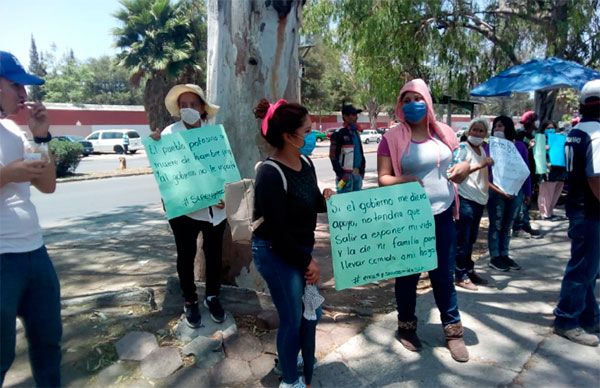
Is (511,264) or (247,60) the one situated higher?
(247,60)

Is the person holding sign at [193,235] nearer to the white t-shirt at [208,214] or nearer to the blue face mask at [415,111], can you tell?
the white t-shirt at [208,214]

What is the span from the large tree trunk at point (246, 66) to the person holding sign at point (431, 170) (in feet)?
3.68

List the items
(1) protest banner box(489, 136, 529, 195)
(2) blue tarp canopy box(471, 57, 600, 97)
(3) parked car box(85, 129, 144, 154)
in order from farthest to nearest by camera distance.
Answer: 1. (3) parked car box(85, 129, 144, 154)
2. (2) blue tarp canopy box(471, 57, 600, 97)
3. (1) protest banner box(489, 136, 529, 195)

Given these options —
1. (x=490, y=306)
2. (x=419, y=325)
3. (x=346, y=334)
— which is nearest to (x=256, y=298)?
(x=346, y=334)

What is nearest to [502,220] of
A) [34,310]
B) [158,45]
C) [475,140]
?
[475,140]

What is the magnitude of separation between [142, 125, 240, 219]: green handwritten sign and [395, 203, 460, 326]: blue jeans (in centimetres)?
150

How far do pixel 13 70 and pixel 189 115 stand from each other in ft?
4.62

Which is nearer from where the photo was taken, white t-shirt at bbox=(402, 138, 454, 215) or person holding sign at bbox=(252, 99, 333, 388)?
person holding sign at bbox=(252, 99, 333, 388)

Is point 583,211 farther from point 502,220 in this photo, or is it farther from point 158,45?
point 158,45

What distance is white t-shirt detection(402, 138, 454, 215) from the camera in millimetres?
3244

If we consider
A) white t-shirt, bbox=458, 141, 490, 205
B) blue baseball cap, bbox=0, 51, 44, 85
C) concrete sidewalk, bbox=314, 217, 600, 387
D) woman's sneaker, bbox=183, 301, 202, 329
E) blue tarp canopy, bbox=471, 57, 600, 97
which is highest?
blue tarp canopy, bbox=471, 57, 600, 97

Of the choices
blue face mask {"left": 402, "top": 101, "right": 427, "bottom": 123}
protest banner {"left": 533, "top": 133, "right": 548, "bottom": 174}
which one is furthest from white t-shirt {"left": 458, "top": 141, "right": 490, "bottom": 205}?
protest banner {"left": 533, "top": 133, "right": 548, "bottom": 174}

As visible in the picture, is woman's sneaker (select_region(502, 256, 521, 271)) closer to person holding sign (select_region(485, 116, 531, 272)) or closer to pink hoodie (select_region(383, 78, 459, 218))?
person holding sign (select_region(485, 116, 531, 272))

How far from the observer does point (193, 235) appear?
3.51 m
